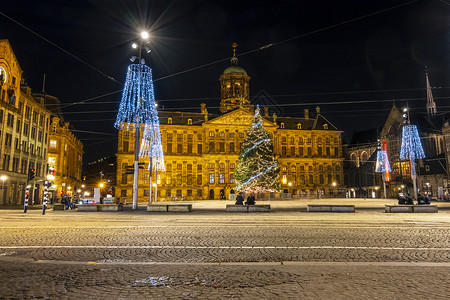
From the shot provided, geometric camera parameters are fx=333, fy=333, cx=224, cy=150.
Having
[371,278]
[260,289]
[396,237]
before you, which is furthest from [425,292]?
[396,237]

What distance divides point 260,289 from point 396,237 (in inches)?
268

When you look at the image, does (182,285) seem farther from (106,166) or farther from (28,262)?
(106,166)

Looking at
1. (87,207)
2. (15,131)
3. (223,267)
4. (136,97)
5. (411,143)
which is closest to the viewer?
(223,267)

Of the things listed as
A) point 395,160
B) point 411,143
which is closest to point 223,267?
point 411,143

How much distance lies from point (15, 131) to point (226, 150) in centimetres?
3993

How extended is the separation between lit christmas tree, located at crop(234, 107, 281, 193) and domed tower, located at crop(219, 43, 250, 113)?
27.0 meters

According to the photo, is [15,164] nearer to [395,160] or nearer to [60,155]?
[60,155]

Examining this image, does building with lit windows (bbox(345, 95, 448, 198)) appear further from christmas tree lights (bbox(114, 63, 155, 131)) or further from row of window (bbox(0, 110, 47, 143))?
row of window (bbox(0, 110, 47, 143))

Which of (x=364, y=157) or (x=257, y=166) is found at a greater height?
(x=364, y=157)

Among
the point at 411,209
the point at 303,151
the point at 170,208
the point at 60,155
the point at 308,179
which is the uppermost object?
the point at 303,151

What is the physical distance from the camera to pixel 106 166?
372 feet

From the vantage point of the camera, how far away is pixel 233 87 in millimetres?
76875

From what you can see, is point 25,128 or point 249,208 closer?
point 249,208

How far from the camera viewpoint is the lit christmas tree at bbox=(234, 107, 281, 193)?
4803 cm
